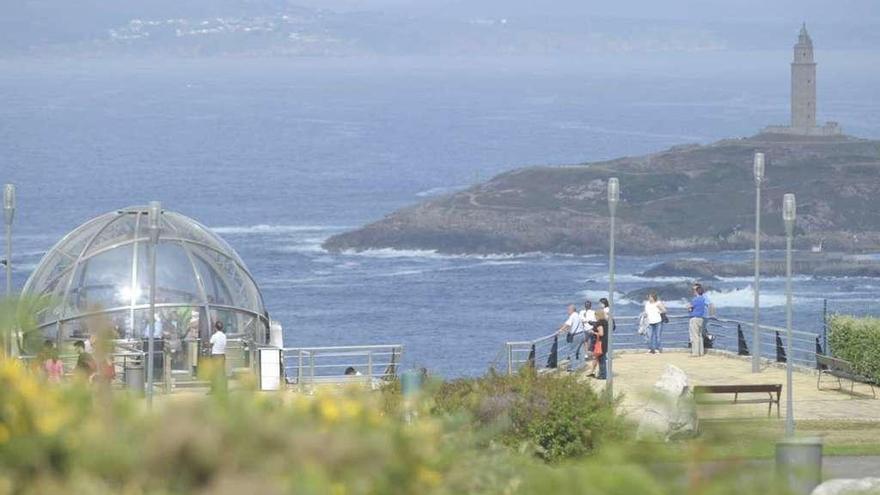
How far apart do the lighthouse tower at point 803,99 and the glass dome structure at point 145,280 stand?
146 m

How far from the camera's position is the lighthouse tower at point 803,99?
17288cm

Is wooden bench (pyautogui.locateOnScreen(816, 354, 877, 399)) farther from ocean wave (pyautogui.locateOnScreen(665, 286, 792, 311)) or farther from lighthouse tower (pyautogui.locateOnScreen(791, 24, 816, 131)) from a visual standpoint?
lighthouse tower (pyautogui.locateOnScreen(791, 24, 816, 131))

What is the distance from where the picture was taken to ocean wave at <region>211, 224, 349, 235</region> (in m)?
130

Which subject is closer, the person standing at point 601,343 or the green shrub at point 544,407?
the green shrub at point 544,407

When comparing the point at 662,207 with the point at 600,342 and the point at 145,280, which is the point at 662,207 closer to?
the point at 145,280

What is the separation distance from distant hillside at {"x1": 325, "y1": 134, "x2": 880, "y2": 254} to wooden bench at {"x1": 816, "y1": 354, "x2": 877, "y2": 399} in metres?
101

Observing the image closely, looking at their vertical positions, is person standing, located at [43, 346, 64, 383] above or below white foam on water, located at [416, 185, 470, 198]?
below

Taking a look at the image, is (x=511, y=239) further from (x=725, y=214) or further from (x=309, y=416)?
(x=309, y=416)

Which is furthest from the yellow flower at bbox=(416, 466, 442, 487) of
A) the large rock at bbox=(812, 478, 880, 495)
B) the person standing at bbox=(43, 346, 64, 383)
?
the large rock at bbox=(812, 478, 880, 495)

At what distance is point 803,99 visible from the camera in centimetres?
18175

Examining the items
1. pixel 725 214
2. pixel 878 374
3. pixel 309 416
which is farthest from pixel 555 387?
pixel 725 214

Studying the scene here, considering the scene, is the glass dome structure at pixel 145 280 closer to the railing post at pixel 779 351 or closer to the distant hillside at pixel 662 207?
the railing post at pixel 779 351

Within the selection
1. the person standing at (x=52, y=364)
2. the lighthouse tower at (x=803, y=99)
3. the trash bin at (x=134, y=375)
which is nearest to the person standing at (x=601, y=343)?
the trash bin at (x=134, y=375)

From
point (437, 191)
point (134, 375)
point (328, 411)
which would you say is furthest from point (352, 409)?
point (437, 191)
